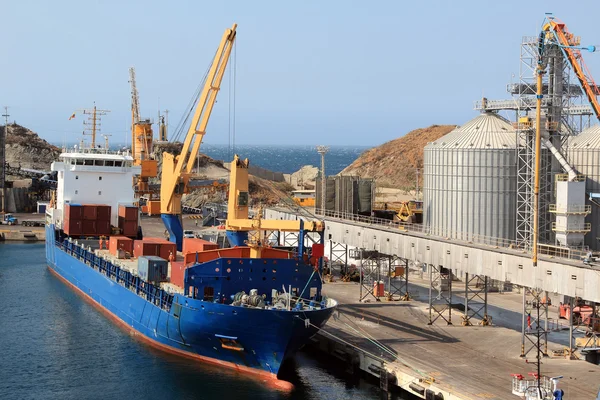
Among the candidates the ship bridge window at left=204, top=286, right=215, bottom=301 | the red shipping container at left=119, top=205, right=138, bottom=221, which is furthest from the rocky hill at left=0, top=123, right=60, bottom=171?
the ship bridge window at left=204, top=286, right=215, bottom=301

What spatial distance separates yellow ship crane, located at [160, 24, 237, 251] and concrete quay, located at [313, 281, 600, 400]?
16220 mm

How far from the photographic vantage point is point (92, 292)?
211ft

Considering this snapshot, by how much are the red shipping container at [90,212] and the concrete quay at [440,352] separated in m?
26.4

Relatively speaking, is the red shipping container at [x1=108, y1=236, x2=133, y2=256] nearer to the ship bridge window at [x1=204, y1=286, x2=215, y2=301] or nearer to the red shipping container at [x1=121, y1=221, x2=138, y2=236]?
the red shipping container at [x1=121, y1=221, x2=138, y2=236]

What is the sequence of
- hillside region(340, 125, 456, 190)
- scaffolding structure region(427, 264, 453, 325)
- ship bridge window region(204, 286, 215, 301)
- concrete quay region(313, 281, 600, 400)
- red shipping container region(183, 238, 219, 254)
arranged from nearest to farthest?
concrete quay region(313, 281, 600, 400) → ship bridge window region(204, 286, 215, 301) → scaffolding structure region(427, 264, 453, 325) → red shipping container region(183, 238, 219, 254) → hillside region(340, 125, 456, 190)

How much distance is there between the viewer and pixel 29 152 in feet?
534

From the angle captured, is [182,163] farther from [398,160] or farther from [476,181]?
[398,160]

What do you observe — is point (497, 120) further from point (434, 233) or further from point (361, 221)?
point (361, 221)

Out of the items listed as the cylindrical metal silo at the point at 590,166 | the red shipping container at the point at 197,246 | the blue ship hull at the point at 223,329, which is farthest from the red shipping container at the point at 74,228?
the cylindrical metal silo at the point at 590,166

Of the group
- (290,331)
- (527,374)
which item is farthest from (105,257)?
(527,374)

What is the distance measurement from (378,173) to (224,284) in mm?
119111

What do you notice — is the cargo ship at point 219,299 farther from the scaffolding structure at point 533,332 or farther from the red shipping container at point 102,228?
the scaffolding structure at point 533,332

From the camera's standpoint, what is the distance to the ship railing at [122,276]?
48.8 metres

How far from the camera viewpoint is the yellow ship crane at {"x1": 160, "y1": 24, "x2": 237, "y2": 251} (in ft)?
213
